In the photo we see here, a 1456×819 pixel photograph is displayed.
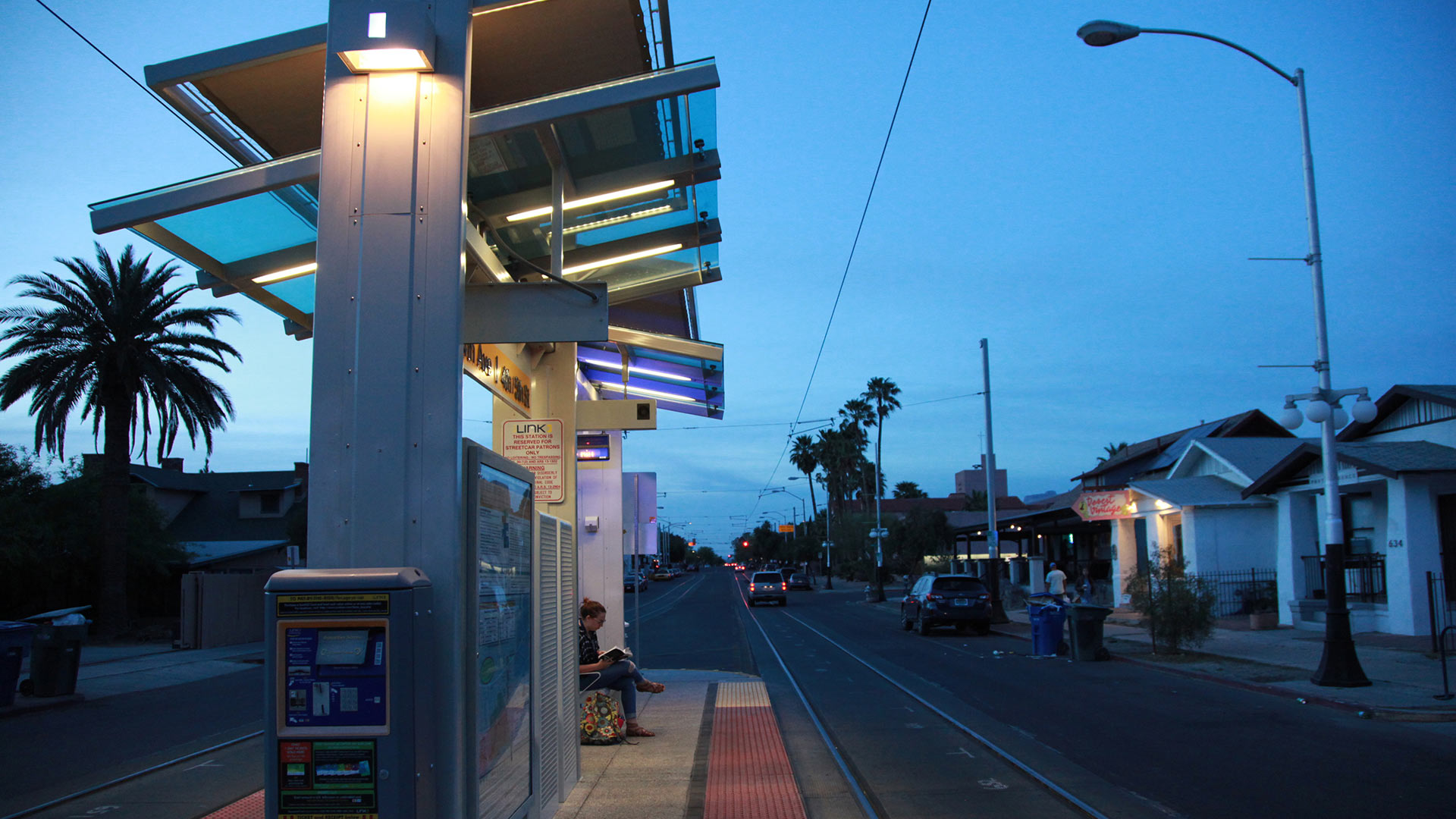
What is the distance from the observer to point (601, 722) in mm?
10031

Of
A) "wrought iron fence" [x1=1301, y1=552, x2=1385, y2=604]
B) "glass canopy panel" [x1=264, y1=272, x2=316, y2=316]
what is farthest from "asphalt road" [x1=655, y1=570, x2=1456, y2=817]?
"wrought iron fence" [x1=1301, y1=552, x2=1385, y2=604]

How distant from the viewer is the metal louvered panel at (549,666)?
21.5 ft

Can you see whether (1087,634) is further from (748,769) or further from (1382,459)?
(748,769)

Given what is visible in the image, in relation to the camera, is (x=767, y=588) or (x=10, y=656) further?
(x=767, y=588)

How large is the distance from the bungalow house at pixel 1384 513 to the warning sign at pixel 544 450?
1551 centimetres

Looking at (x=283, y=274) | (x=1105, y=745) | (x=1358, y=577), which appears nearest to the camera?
(x=283, y=274)

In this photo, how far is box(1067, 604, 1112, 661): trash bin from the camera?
19062 mm

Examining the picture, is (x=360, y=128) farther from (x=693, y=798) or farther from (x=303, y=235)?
(x=693, y=798)

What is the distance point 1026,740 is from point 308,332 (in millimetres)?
8073

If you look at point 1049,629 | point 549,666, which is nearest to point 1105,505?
point 1049,629

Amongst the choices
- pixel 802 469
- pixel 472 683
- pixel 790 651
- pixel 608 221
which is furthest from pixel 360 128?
pixel 802 469

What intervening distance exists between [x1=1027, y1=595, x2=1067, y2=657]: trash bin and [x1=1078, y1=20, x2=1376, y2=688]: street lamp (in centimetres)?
570

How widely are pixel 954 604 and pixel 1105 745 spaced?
17.0 m

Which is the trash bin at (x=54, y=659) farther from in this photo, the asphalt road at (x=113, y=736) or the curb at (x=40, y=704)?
the asphalt road at (x=113, y=736)
